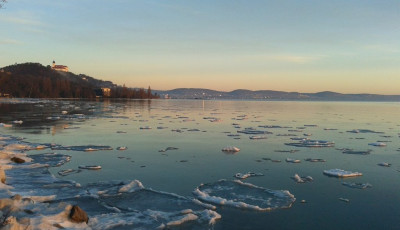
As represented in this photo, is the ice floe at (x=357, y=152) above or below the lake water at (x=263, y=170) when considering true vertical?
above

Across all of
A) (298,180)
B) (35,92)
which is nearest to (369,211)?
(298,180)

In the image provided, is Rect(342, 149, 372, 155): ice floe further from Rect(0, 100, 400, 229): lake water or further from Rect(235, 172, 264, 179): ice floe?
Rect(235, 172, 264, 179): ice floe

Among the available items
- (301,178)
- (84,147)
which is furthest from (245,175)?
(84,147)

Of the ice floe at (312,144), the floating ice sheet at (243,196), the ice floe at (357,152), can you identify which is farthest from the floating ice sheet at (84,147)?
the ice floe at (357,152)

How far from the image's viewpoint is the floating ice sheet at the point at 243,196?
25.0 feet

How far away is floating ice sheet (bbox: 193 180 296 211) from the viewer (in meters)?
7.63

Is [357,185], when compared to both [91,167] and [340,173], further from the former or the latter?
[91,167]

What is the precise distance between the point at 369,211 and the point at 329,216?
1.06 m

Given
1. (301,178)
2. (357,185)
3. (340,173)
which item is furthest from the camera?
(340,173)

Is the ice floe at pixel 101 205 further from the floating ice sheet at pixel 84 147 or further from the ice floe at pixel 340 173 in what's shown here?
the ice floe at pixel 340 173

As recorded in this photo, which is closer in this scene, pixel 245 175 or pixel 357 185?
pixel 357 185

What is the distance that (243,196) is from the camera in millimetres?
8320

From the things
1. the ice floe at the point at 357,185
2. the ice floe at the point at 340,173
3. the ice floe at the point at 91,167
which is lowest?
the ice floe at the point at 91,167

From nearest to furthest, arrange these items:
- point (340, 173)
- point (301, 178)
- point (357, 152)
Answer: point (301, 178) < point (340, 173) < point (357, 152)
